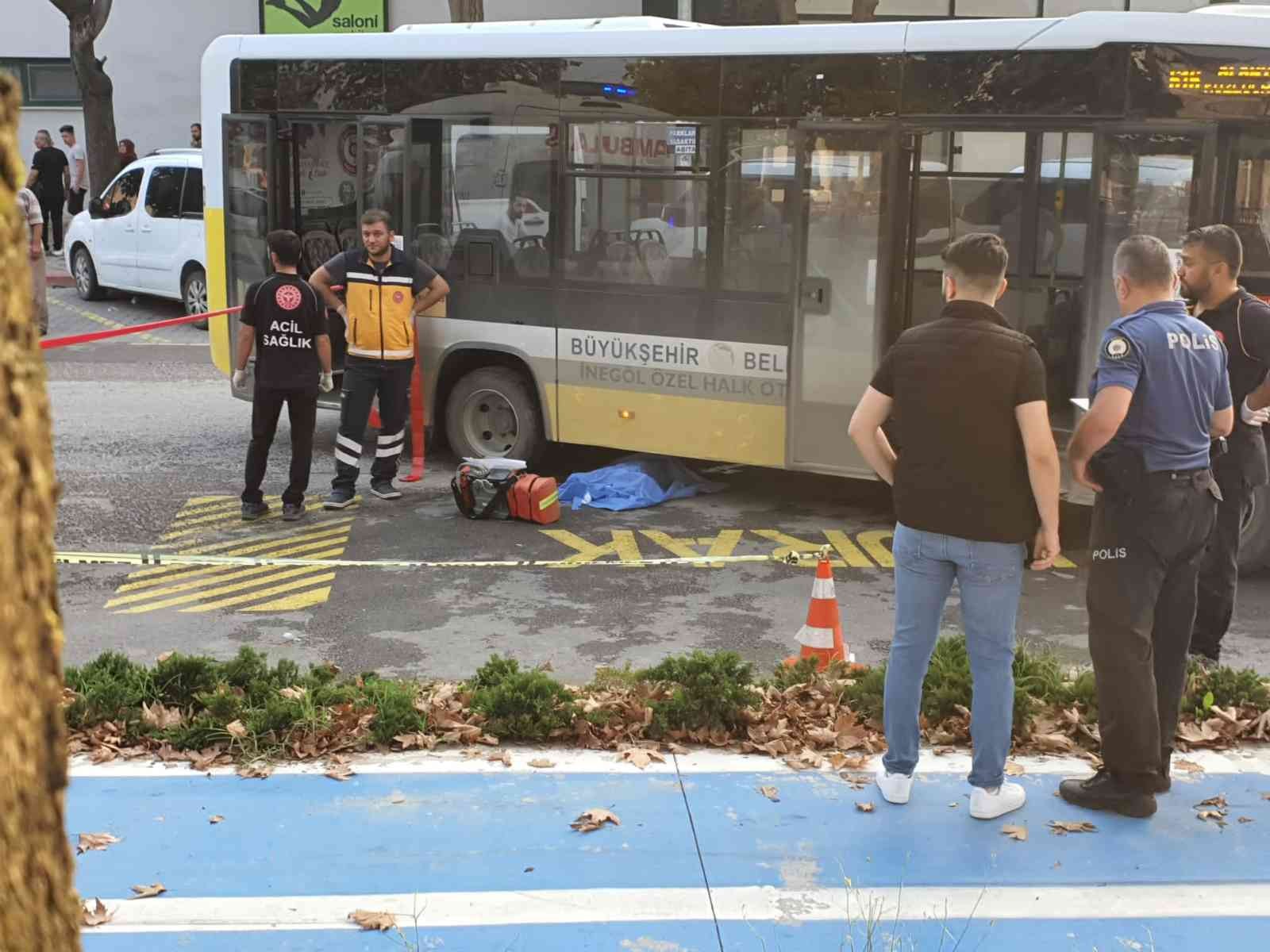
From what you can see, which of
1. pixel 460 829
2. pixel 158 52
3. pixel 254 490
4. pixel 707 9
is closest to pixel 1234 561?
pixel 460 829

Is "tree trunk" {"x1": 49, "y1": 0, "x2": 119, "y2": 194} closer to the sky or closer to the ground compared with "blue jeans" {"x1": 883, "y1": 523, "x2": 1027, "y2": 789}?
closer to the sky

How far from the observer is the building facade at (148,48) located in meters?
27.7

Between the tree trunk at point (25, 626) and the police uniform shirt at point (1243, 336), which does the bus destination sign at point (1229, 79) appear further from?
the tree trunk at point (25, 626)

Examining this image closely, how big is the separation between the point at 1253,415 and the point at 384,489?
6.19m

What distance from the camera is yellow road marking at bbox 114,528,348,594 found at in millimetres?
8469

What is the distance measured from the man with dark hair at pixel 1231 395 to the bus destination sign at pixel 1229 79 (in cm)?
234

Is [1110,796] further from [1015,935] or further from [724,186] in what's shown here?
[724,186]

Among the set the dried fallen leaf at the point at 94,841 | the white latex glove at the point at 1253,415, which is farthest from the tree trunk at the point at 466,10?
the dried fallen leaf at the point at 94,841

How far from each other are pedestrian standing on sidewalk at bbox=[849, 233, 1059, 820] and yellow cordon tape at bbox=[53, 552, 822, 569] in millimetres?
3822

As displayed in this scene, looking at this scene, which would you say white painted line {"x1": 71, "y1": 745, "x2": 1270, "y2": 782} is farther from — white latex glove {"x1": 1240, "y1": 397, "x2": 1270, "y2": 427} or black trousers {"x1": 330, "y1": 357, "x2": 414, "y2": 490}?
black trousers {"x1": 330, "y1": 357, "x2": 414, "y2": 490}

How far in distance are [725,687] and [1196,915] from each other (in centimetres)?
199

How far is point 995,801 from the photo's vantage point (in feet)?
16.5

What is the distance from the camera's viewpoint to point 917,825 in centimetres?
506

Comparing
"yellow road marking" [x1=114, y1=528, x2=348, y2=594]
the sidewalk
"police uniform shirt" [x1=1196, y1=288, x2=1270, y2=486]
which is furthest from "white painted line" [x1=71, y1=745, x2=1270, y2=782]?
"yellow road marking" [x1=114, y1=528, x2=348, y2=594]
